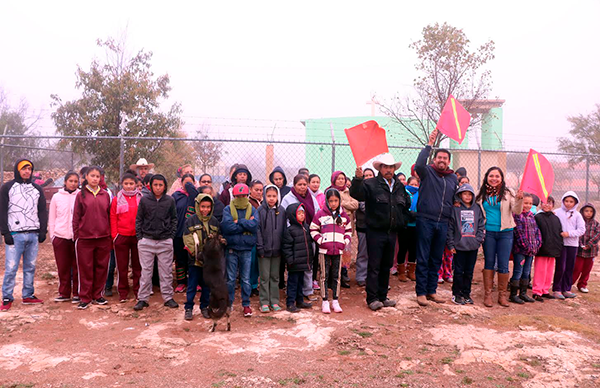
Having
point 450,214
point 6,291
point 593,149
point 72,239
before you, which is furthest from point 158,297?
point 593,149

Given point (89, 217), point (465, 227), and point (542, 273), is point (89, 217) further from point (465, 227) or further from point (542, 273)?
point (542, 273)

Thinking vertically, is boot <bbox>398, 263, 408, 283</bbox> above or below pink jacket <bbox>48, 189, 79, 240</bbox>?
below

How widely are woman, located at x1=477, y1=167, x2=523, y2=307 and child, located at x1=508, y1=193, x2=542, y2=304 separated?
10.6 inches

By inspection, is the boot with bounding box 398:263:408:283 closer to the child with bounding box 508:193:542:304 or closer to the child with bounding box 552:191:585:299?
the child with bounding box 508:193:542:304

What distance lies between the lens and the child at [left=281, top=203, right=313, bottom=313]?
569 cm

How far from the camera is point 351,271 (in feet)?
26.5

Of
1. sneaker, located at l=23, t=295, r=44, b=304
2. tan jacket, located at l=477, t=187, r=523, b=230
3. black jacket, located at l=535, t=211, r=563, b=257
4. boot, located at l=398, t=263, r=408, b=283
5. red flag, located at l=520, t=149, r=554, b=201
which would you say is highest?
red flag, located at l=520, t=149, r=554, b=201

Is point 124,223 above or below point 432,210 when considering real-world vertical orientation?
below

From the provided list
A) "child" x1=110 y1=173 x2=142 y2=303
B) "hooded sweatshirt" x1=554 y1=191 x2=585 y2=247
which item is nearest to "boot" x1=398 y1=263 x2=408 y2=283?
"hooded sweatshirt" x1=554 y1=191 x2=585 y2=247

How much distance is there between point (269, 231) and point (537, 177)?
3.89 metres

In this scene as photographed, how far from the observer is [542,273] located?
21.3 feet

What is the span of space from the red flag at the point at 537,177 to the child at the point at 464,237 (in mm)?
789

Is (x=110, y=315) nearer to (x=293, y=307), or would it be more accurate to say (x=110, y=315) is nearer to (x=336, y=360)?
(x=293, y=307)

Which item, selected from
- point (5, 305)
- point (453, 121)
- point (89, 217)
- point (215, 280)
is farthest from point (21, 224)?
point (453, 121)
